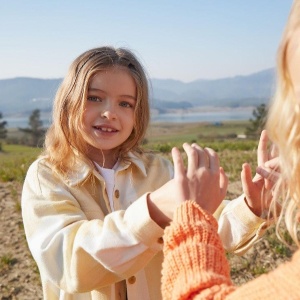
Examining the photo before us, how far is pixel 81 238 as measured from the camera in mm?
1822

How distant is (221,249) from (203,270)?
109 mm

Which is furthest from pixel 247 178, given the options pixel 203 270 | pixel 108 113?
pixel 108 113

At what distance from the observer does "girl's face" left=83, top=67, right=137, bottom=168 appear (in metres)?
2.34

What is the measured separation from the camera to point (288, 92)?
1296 mm

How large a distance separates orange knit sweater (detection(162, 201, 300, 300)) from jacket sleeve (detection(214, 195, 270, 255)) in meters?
0.63

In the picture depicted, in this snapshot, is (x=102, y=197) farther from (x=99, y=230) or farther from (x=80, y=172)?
(x=99, y=230)

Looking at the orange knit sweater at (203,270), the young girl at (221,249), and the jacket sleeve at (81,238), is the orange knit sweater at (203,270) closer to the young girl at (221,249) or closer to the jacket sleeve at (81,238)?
the young girl at (221,249)

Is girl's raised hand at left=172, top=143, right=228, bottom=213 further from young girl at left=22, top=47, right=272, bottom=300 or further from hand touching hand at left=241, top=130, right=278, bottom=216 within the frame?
hand touching hand at left=241, top=130, right=278, bottom=216

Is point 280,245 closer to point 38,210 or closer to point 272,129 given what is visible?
point 38,210

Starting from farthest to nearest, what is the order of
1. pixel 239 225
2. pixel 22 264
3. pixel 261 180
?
pixel 22 264, pixel 239 225, pixel 261 180

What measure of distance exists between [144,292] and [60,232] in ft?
1.85

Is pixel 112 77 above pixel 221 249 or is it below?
above

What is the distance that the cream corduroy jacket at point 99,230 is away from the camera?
5.77 feet

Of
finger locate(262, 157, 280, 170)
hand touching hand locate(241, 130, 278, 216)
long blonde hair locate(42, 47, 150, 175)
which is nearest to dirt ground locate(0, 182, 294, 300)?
long blonde hair locate(42, 47, 150, 175)
